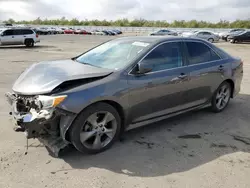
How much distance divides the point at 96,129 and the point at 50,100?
778mm

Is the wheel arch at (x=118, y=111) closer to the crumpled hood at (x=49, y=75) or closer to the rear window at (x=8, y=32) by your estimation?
the crumpled hood at (x=49, y=75)

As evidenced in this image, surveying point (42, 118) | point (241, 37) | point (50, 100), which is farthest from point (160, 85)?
point (241, 37)

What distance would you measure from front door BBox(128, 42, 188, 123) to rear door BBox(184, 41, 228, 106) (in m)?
0.22

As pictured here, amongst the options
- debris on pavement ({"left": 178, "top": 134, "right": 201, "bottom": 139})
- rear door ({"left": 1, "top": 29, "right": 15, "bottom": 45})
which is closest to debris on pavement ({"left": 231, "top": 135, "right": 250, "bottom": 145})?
debris on pavement ({"left": 178, "top": 134, "right": 201, "bottom": 139})

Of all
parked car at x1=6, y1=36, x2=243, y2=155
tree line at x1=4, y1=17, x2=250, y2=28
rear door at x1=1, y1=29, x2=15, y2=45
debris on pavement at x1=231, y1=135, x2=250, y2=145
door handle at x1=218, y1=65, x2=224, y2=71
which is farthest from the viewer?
tree line at x1=4, y1=17, x2=250, y2=28

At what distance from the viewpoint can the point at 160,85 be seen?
4281 millimetres

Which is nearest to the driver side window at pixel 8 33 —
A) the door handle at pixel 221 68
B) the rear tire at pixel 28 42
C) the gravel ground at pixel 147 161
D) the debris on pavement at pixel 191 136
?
the rear tire at pixel 28 42

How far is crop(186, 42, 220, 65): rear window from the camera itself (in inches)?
193

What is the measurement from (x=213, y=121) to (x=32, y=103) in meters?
3.37

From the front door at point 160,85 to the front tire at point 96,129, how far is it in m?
0.34

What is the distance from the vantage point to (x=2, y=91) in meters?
7.16

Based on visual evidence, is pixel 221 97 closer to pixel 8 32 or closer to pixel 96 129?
pixel 96 129

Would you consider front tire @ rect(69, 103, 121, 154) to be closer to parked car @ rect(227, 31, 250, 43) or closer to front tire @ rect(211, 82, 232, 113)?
front tire @ rect(211, 82, 232, 113)

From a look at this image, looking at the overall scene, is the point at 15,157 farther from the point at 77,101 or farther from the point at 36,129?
the point at 77,101
